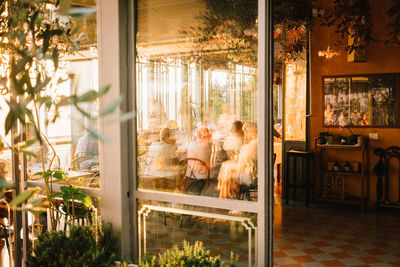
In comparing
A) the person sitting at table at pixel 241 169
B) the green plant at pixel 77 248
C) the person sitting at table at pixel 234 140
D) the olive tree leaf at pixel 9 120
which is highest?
the olive tree leaf at pixel 9 120

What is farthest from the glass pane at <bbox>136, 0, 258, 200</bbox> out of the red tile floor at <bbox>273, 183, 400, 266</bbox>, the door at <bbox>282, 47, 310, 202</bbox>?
the door at <bbox>282, 47, 310, 202</bbox>

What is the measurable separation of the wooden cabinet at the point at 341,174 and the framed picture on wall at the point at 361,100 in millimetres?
422

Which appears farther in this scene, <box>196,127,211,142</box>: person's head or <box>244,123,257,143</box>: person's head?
<box>196,127,211,142</box>: person's head

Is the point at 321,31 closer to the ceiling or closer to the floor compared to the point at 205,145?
closer to the ceiling

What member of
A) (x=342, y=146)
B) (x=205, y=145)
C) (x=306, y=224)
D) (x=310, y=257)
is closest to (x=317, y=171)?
(x=342, y=146)

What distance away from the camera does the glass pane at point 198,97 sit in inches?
139

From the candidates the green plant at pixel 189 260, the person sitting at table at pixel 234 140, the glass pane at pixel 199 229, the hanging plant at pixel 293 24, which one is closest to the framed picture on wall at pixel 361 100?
the hanging plant at pixel 293 24

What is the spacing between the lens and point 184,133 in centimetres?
386

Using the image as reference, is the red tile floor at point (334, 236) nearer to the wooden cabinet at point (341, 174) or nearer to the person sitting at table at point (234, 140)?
the wooden cabinet at point (341, 174)

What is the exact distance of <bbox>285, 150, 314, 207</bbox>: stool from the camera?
802 centimetres

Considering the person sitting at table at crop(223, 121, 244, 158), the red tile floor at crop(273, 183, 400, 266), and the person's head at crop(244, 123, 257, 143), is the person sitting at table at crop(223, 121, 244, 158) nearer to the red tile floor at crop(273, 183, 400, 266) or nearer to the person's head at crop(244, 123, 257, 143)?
the person's head at crop(244, 123, 257, 143)

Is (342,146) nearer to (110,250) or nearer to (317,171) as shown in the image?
(317,171)

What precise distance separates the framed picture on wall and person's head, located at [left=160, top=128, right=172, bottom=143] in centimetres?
482

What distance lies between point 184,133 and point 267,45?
1.09 metres
